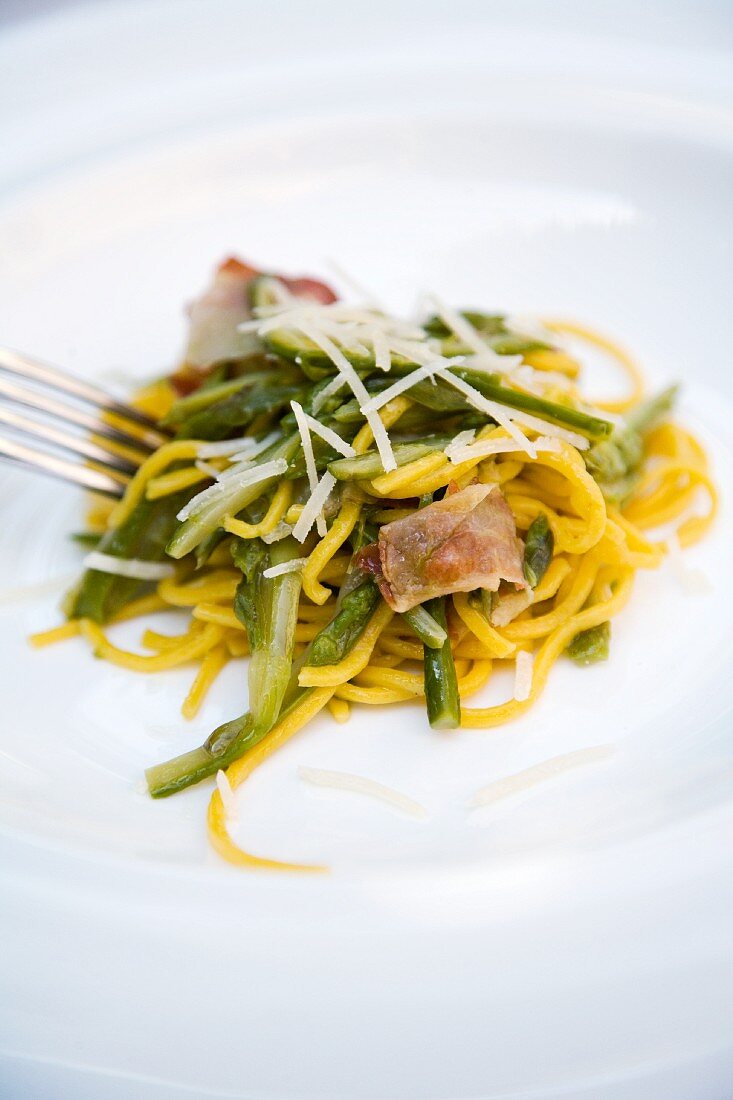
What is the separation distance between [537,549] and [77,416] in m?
1.64

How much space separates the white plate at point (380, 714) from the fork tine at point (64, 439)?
394 mm

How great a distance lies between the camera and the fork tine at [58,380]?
357cm

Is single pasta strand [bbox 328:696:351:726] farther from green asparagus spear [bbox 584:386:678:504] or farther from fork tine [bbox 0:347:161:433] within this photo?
fork tine [bbox 0:347:161:433]

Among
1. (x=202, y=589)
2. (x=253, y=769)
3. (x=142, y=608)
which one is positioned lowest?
(x=253, y=769)

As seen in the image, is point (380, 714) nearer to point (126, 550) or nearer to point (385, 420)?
point (385, 420)

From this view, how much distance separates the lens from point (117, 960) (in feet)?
7.36

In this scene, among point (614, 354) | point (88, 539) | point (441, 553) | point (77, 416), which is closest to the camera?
point (441, 553)

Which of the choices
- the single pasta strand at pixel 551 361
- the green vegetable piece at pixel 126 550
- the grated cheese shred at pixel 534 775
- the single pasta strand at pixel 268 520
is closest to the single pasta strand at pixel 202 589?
the green vegetable piece at pixel 126 550

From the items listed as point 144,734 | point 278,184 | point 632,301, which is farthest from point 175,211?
point 144,734

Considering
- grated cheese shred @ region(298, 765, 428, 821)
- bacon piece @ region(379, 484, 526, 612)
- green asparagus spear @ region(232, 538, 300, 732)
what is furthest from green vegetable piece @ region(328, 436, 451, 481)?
grated cheese shred @ region(298, 765, 428, 821)

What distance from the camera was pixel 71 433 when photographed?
3566 mm

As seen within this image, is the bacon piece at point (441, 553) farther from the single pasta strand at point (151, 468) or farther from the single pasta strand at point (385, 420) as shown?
the single pasta strand at point (151, 468)

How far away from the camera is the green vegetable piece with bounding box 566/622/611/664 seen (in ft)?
10.2

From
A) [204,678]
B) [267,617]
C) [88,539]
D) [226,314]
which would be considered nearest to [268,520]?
[267,617]
